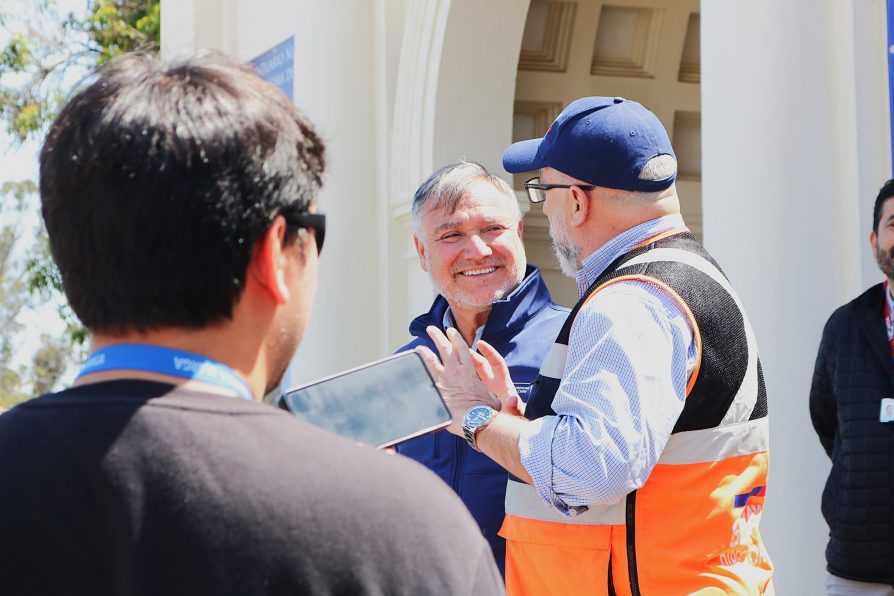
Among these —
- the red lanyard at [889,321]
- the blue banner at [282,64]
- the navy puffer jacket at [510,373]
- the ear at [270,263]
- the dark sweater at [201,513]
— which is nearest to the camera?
the dark sweater at [201,513]

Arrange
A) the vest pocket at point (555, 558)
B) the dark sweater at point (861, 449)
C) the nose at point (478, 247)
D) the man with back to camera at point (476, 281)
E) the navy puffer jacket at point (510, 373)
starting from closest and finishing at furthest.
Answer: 1. the vest pocket at point (555, 558)
2. the navy puffer jacket at point (510, 373)
3. the man with back to camera at point (476, 281)
4. the nose at point (478, 247)
5. the dark sweater at point (861, 449)

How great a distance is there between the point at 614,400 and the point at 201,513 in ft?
4.16

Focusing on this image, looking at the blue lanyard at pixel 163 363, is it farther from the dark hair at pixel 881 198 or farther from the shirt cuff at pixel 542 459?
the dark hair at pixel 881 198

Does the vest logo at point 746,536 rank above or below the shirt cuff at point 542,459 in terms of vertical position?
below

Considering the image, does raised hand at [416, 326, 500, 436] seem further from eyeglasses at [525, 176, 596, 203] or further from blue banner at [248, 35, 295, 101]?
blue banner at [248, 35, 295, 101]

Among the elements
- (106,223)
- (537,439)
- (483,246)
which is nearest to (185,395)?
(106,223)

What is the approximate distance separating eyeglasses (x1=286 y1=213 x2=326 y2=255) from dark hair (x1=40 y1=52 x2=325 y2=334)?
0.04 ft

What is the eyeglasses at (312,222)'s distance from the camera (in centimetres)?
134

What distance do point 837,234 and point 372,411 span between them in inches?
123

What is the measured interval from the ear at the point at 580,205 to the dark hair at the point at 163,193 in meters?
1.41

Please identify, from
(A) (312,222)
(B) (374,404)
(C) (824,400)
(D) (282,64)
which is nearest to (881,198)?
(C) (824,400)

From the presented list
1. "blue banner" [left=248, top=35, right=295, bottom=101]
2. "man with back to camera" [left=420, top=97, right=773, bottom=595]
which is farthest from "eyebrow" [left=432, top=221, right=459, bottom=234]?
"blue banner" [left=248, top=35, right=295, bottom=101]

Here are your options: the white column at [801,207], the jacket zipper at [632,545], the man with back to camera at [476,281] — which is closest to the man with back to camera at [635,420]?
the jacket zipper at [632,545]

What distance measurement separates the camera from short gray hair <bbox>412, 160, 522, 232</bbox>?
359cm
